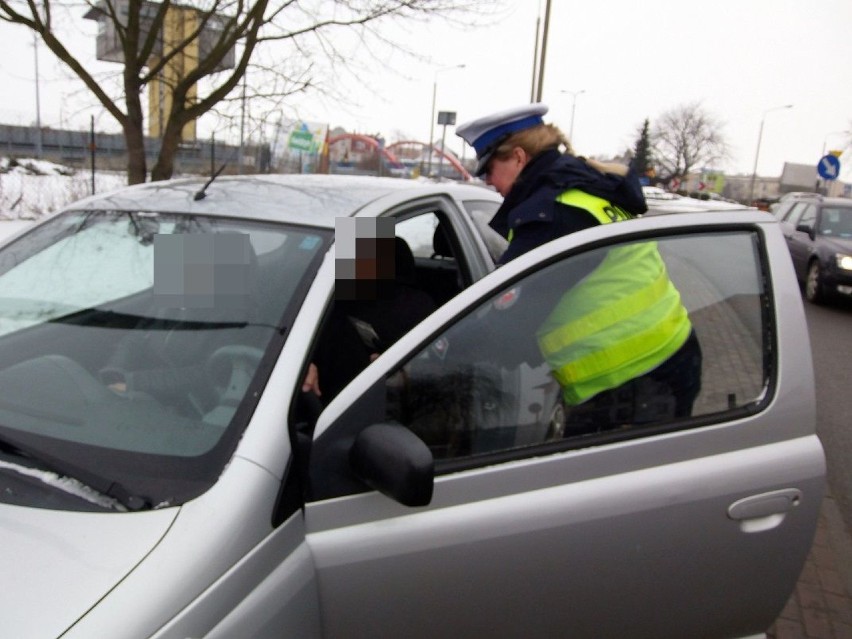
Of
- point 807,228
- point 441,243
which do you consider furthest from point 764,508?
point 807,228

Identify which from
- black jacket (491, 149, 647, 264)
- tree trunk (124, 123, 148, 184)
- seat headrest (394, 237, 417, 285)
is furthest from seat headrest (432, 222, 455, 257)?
tree trunk (124, 123, 148, 184)

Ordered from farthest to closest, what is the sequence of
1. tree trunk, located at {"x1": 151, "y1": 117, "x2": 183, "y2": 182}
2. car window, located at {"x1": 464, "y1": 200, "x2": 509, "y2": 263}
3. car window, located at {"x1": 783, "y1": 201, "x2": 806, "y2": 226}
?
car window, located at {"x1": 783, "y1": 201, "x2": 806, "y2": 226} < tree trunk, located at {"x1": 151, "y1": 117, "x2": 183, "y2": 182} < car window, located at {"x1": 464, "y1": 200, "x2": 509, "y2": 263}

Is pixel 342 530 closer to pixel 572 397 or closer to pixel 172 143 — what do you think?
pixel 572 397

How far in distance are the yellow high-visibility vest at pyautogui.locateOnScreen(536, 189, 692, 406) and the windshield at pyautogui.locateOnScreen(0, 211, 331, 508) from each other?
2.31 feet

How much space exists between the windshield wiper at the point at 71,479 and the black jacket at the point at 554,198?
1.24 metres

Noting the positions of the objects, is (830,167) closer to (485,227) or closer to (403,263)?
(485,227)

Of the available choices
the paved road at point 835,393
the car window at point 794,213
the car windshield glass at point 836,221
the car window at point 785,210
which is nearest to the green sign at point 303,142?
the car window at point 785,210

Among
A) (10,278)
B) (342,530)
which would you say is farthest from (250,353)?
(10,278)

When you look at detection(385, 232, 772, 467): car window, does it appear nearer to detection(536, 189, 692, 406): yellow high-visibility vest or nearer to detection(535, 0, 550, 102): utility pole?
detection(536, 189, 692, 406): yellow high-visibility vest

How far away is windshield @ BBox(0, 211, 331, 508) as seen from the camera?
1.60 m

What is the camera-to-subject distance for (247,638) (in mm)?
1405

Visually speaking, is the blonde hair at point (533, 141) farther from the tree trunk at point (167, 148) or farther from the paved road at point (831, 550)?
the tree trunk at point (167, 148)

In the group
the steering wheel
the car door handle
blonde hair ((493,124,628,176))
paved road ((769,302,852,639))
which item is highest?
blonde hair ((493,124,628,176))

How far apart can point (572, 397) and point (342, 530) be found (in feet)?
2.24
